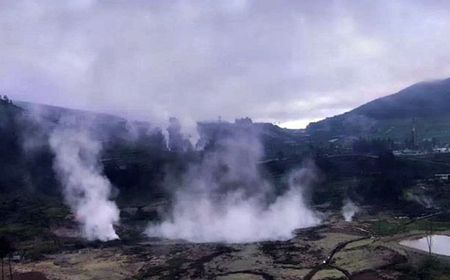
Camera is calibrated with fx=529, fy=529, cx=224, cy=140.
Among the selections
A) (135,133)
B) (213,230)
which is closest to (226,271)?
(213,230)

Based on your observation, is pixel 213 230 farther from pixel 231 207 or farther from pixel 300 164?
pixel 300 164

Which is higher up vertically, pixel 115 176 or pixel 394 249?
pixel 115 176

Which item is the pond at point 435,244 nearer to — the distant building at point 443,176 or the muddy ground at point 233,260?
the muddy ground at point 233,260

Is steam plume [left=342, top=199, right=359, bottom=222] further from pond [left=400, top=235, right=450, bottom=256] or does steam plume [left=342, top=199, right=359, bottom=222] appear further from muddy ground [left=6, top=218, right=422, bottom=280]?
pond [left=400, top=235, right=450, bottom=256]

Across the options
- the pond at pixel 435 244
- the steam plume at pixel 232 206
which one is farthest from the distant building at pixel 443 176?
the pond at pixel 435 244

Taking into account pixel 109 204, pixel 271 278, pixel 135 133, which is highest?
pixel 135 133

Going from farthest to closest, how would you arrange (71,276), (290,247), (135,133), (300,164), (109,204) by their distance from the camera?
(135,133) → (300,164) → (109,204) → (290,247) → (71,276)

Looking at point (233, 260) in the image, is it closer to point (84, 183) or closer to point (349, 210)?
point (349, 210)
